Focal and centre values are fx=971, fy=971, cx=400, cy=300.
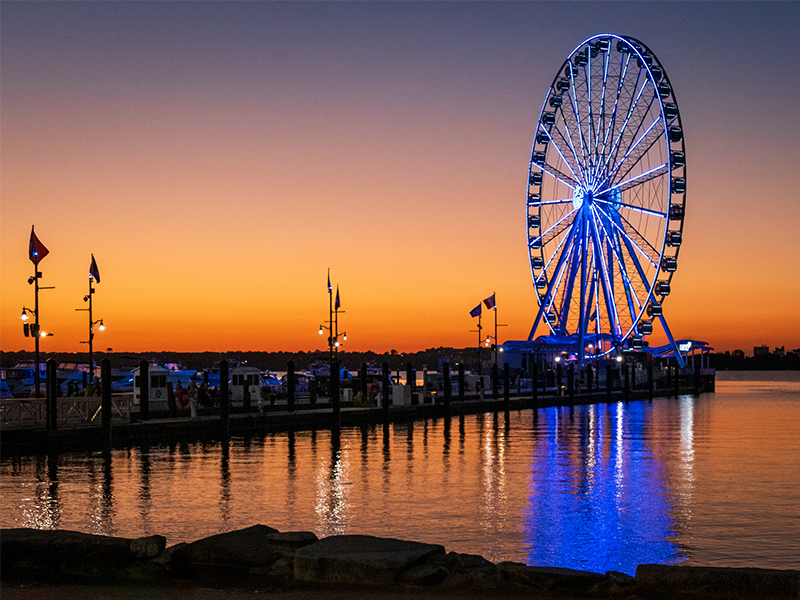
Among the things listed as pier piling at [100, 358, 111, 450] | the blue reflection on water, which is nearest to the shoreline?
pier piling at [100, 358, 111, 450]

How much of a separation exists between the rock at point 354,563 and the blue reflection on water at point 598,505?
5.46 m

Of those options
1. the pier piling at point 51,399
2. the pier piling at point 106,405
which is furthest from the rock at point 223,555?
the pier piling at point 106,405

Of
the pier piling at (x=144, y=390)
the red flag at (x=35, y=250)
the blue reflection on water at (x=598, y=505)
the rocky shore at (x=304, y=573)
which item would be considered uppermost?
the red flag at (x=35, y=250)

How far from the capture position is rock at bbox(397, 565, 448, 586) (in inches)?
398

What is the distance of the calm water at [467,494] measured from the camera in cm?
1795

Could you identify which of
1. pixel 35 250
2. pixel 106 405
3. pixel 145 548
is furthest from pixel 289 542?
pixel 35 250

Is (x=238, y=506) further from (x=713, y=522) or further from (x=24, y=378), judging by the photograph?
(x=24, y=378)

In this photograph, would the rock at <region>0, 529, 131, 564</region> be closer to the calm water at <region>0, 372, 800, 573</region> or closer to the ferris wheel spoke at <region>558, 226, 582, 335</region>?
the calm water at <region>0, 372, 800, 573</region>

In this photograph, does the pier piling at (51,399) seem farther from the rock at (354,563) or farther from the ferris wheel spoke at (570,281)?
the ferris wheel spoke at (570,281)

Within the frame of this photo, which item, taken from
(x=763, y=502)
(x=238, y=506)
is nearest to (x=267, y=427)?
(x=238, y=506)

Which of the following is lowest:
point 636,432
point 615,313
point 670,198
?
point 636,432

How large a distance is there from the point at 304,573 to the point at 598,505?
13.3 m

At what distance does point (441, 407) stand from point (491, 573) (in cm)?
4479

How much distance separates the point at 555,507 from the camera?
72.1 feet
